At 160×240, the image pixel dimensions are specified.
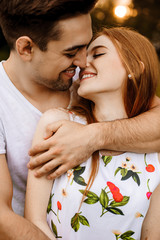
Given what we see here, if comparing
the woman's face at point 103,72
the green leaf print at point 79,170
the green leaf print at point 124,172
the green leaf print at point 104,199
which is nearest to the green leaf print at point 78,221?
the green leaf print at point 104,199

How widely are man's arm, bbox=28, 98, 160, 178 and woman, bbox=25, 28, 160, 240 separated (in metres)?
0.07

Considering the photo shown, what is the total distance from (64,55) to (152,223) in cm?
120

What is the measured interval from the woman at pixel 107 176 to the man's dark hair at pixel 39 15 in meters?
0.28

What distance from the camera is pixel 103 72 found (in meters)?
1.77

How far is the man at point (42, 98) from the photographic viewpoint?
1.58 metres

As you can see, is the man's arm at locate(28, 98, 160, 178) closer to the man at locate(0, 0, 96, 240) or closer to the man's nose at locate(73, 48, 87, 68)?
the man at locate(0, 0, 96, 240)

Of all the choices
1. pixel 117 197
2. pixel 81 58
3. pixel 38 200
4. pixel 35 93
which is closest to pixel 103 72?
pixel 81 58

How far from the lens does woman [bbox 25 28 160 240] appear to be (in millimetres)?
1539

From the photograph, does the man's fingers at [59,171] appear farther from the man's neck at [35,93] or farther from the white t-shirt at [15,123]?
the man's neck at [35,93]

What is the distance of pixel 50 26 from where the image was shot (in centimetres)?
175

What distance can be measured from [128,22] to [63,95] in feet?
22.3

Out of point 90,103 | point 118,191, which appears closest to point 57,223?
point 118,191

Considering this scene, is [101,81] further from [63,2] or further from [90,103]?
[63,2]

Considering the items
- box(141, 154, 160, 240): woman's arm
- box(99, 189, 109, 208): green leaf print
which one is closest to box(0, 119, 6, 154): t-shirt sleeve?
box(99, 189, 109, 208): green leaf print
